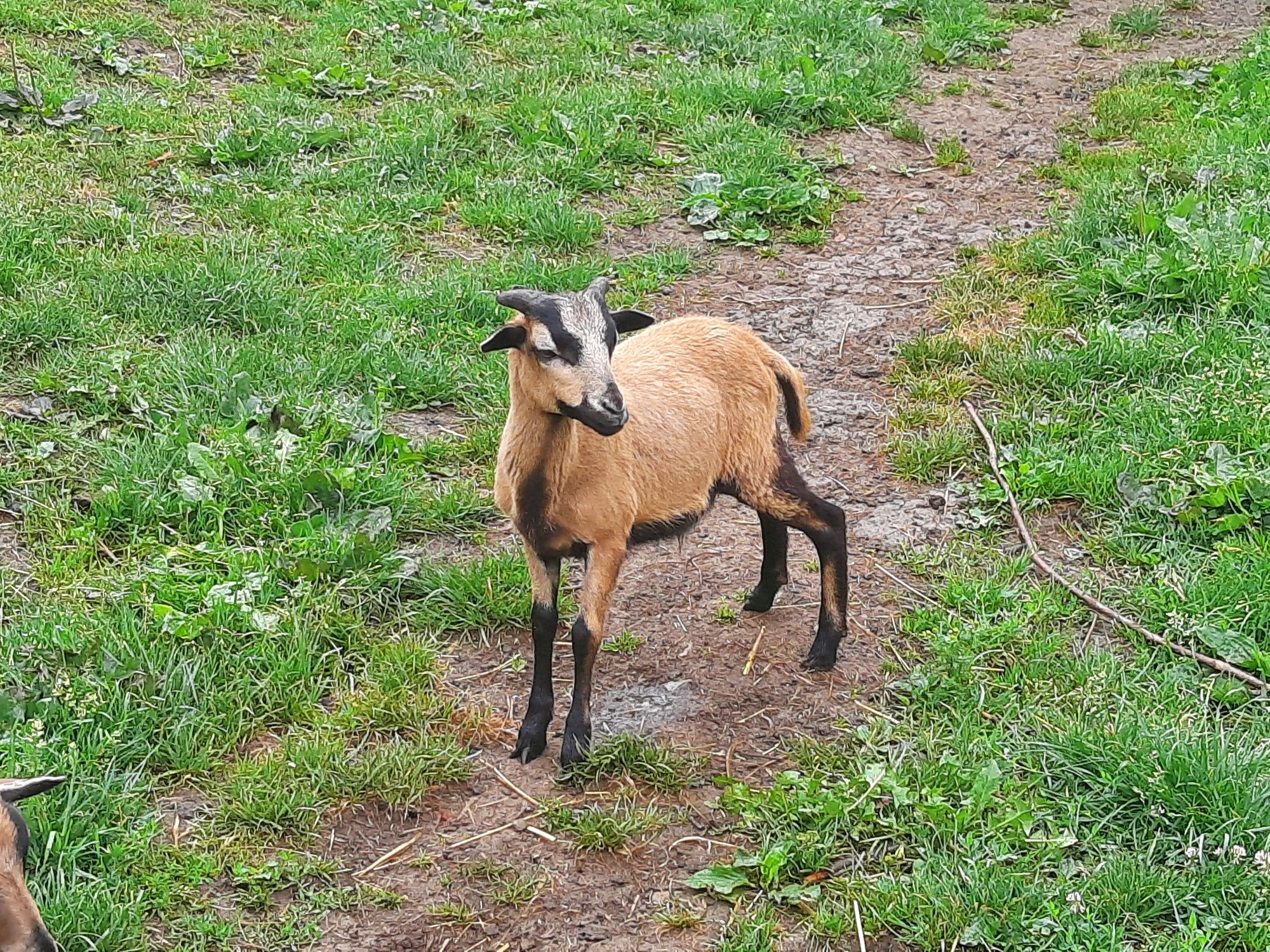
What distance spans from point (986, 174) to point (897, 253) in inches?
53.3

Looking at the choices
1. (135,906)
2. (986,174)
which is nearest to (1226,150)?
(986,174)

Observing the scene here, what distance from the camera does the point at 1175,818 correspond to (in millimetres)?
3592

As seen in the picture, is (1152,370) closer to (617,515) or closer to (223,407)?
(617,515)

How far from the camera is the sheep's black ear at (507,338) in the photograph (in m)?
3.66

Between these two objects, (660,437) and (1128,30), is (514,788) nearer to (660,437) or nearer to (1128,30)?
(660,437)

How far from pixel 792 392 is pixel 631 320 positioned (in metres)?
0.95

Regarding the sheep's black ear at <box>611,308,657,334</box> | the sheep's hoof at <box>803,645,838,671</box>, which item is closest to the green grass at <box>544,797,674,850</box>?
the sheep's hoof at <box>803,645,838,671</box>

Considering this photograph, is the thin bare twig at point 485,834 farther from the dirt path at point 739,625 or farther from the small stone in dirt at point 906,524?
the small stone in dirt at point 906,524

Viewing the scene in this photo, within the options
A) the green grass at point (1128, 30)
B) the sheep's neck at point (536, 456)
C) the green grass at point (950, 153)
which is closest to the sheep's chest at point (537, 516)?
the sheep's neck at point (536, 456)

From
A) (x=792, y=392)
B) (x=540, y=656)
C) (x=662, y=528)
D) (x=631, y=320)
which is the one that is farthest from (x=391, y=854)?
(x=792, y=392)

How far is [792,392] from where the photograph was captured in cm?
472

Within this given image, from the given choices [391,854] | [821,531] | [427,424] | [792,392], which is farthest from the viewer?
[427,424]

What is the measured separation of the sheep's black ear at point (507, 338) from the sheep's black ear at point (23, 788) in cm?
154

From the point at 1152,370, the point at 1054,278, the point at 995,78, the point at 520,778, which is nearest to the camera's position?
the point at 520,778
